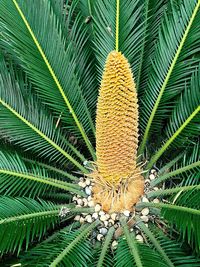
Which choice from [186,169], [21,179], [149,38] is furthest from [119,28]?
[21,179]

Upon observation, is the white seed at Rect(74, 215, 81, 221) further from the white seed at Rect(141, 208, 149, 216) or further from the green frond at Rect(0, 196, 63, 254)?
the white seed at Rect(141, 208, 149, 216)

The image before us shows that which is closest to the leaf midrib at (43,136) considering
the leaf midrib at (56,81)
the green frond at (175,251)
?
the leaf midrib at (56,81)

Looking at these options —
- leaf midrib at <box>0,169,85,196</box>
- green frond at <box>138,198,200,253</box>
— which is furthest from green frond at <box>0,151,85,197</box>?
green frond at <box>138,198,200,253</box>

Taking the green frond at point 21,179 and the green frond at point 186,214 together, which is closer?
the green frond at point 186,214

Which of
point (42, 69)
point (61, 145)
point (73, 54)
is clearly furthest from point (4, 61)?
point (61, 145)

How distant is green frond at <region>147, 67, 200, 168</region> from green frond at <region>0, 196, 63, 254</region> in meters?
0.62

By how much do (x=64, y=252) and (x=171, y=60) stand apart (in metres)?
1.12

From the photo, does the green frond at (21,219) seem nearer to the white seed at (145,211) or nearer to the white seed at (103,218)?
the white seed at (103,218)

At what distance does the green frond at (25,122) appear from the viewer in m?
2.43

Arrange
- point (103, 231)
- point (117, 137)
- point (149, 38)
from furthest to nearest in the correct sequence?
point (149, 38)
point (103, 231)
point (117, 137)

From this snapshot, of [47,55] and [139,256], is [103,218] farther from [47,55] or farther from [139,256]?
[47,55]

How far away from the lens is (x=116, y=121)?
2.11m

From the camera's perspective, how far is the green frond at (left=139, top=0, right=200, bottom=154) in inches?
94.5

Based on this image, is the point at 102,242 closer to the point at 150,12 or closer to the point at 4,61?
the point at 4,61
